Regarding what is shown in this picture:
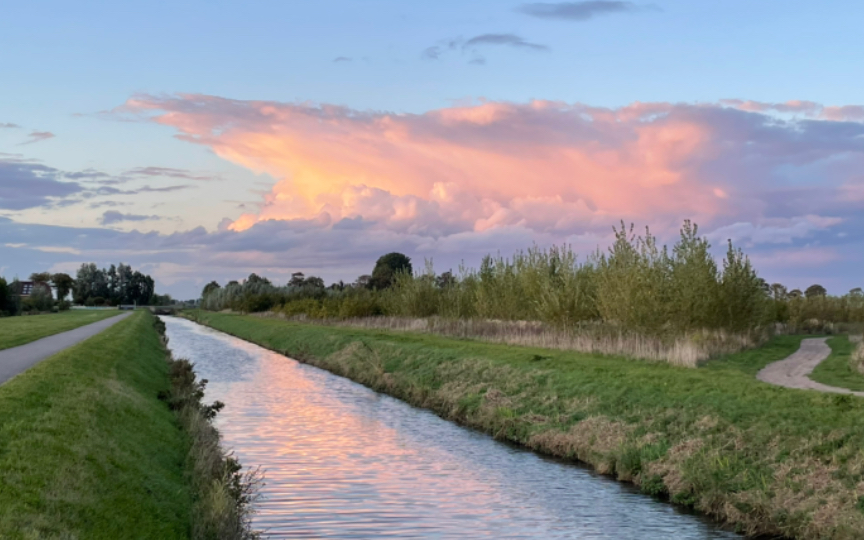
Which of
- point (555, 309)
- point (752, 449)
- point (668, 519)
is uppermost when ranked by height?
point (555, 309)

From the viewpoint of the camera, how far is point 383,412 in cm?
2745

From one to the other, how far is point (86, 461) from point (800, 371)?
80.0 feet

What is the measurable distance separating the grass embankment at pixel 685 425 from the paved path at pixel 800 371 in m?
0.98

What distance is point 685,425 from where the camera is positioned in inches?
714

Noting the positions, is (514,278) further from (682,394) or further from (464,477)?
(464,477)

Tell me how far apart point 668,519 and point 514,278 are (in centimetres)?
3802

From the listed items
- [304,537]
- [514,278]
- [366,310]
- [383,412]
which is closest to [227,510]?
[304,537]

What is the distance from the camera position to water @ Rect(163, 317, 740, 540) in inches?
535

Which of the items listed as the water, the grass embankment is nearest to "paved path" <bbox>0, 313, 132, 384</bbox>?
the water

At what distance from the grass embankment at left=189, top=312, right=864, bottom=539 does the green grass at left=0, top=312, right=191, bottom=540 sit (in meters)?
9.27

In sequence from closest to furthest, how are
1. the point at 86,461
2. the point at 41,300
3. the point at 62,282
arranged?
the point at 86,461 → the point at 41,300 → the point at 62,282

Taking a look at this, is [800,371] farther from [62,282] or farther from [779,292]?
[62,282]

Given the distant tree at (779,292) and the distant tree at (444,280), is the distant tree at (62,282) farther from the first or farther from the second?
the distant tree at (779,292)

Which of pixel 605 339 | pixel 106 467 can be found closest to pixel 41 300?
pixel 605 339
